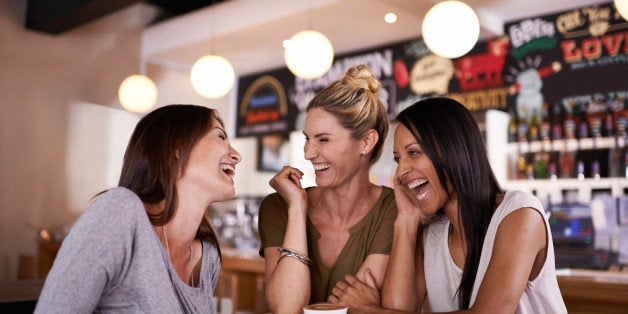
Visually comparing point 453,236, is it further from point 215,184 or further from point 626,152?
point 626,152

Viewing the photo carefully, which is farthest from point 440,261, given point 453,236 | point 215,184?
point 215,184

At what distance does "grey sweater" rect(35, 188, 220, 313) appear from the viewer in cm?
126

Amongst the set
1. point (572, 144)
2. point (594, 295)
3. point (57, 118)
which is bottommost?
point (594, 295)

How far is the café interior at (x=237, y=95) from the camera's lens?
5.07 metres

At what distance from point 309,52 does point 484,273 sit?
2.96m

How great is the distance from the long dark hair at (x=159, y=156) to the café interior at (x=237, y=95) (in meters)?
2.24

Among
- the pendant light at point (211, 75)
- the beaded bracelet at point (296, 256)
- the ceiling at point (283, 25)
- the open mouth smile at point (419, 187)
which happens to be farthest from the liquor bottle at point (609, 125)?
the beaded bracelet at point (296, 256)

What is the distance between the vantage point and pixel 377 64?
22.0 ft

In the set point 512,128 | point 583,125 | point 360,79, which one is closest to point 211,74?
point 512,128

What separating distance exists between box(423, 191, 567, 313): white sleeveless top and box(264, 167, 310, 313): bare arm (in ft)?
1.35

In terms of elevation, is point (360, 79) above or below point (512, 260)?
above

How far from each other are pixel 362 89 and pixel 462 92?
409cm

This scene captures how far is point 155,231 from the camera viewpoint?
159 centimetres

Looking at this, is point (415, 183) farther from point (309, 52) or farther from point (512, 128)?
point (512, 128)
